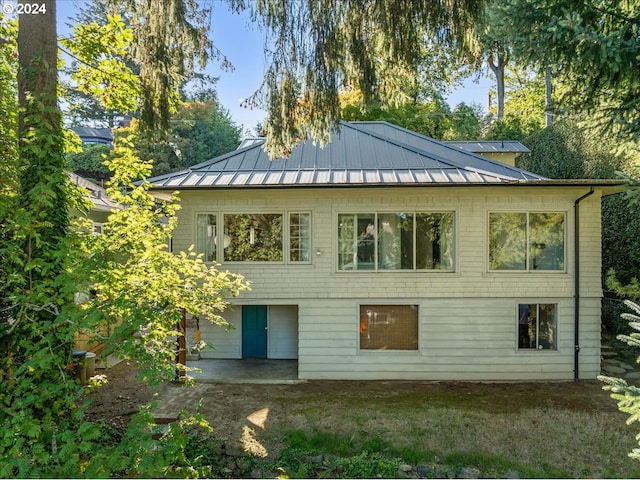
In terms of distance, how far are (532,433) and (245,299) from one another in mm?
6251

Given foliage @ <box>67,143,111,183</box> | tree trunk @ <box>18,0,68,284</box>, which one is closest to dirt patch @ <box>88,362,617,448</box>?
tree trunk @ <box>18,0,68,284</box>

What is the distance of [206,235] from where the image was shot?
9.45 metres

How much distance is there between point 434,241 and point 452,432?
428 centimetres

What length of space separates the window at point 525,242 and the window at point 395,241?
3.60 feet

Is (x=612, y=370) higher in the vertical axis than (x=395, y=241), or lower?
lower

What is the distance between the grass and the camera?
18.1 feet

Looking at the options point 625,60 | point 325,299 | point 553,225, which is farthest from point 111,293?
point 553,225

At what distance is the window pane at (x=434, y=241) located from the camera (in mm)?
9180

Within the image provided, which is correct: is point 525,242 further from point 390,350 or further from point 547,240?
point 390,350

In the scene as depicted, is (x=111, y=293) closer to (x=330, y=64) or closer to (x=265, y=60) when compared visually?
(x=265, y=60)

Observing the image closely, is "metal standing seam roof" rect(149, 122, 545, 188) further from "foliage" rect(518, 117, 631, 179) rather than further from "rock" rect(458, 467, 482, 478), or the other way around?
"rock" rect(458, 467, 482, 478)

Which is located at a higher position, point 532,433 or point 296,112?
point 296,112

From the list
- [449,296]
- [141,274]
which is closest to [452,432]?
[449,296]

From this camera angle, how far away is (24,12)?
452 centimetres
